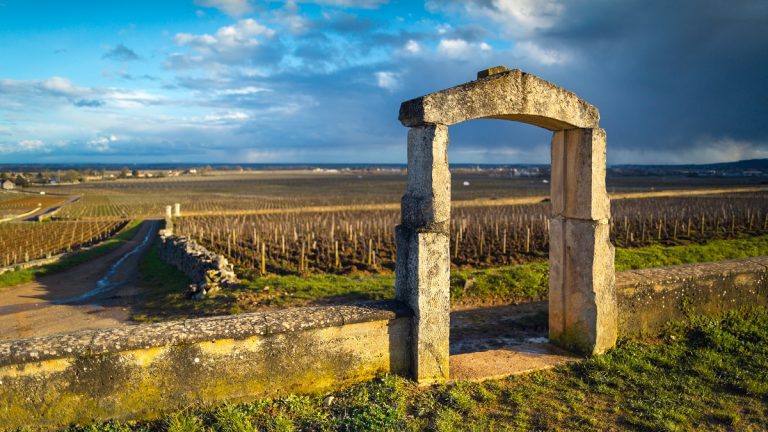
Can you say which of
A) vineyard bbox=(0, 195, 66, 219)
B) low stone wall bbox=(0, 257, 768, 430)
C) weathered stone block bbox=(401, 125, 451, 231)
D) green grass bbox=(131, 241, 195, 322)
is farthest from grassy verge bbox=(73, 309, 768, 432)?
vineyard bbox=(0, 195, 66, 219)

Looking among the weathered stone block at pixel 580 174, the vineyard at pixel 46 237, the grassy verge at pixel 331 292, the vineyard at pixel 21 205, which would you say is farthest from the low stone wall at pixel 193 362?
the vineyard at pixel 21 205

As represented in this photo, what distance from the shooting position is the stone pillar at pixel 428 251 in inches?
251

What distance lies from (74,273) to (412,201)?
18.7m

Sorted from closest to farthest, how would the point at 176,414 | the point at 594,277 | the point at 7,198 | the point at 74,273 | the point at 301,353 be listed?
the point at 176,414 < the point at 301,353 < the point at 594,277 < the point at 74,273 < the point at 7,198

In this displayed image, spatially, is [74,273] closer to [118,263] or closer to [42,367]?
[118,263]

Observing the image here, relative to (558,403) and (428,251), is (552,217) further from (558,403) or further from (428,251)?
Result: (558,403)

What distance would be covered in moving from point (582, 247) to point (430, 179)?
114 inches

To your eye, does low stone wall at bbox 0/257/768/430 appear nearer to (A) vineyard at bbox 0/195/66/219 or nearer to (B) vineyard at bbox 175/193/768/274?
(B) vineyard at bbox 175/193/768/274

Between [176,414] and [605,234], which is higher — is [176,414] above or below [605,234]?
below

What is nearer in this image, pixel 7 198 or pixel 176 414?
pixel 176 414

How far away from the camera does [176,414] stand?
5.41 metres

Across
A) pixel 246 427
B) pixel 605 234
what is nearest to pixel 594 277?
pixel 605 234

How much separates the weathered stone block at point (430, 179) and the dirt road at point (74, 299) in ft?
28.5

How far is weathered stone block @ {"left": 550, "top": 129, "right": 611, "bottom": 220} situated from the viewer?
759 cm
